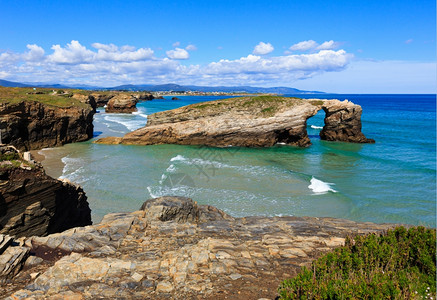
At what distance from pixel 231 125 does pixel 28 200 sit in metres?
29.4

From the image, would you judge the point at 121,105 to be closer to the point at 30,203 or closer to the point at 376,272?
the point at 30,203

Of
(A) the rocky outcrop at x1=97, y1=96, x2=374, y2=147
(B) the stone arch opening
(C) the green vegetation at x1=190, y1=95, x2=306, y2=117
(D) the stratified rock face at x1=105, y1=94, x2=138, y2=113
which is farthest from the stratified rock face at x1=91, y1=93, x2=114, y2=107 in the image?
(C) the green vegetation at x1=190, y1=95, x2=306, y2=117

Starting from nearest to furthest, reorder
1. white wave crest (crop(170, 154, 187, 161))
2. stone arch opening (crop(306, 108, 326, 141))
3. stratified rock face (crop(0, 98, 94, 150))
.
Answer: stratified rock face (crop(0, 98, 94, 150)) → white wave crest (crop(170, 154, 187, 161)) → stone arch opening (crop(306, 108, 326, 141))

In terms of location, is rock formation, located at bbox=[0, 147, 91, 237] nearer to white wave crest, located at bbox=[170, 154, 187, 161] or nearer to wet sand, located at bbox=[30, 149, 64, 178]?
wet sand, located at bbox=[30, 149, 64, 178]

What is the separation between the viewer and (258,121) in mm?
37156

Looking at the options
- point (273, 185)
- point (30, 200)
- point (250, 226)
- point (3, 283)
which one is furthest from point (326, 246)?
point (273, 185)

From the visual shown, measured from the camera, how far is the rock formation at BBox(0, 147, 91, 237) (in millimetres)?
9000

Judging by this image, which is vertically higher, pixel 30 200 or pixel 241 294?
pixel 30 200

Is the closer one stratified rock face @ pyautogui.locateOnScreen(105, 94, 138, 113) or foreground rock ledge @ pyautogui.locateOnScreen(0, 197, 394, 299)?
foreground rock ledge @ pyautogui.locateOnScreen(0, 197, 394, 299)

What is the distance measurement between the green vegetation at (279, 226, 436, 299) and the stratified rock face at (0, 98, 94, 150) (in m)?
32.3

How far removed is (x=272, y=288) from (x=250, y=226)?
440 cm

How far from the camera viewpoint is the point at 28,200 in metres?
9.57

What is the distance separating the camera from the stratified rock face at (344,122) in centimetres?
4181

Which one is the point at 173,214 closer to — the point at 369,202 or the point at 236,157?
the point at 369,202
